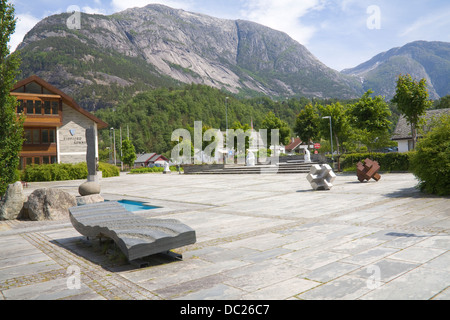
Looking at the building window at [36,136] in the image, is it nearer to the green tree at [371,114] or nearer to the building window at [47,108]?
the building window at [47,108]

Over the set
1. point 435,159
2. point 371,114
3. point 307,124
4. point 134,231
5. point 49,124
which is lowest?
point 134,231

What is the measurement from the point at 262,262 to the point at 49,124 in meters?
34.7

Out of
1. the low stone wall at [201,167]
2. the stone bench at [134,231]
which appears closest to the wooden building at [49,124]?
the low stone wall at [201,167]

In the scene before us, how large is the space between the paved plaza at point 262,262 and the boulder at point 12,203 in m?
1.37

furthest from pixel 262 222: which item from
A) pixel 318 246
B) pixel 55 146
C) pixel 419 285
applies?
pixel 55 146

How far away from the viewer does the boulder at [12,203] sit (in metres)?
9.94

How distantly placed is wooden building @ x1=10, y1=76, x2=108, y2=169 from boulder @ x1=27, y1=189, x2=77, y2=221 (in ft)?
84.6

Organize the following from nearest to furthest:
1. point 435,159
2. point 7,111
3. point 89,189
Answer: point 7,111 < point 435,159 < point 89,189

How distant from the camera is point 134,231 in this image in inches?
201

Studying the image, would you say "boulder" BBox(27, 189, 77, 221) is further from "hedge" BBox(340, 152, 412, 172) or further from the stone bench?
"hedge" BBox(340, 152, 412, 172)

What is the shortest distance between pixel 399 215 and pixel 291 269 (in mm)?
4888

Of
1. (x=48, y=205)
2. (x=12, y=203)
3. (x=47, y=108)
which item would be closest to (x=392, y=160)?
(x=48, y=205)

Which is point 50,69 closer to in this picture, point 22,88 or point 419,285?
point 22,88

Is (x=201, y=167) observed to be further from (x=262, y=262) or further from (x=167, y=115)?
(x=167, y=115)
